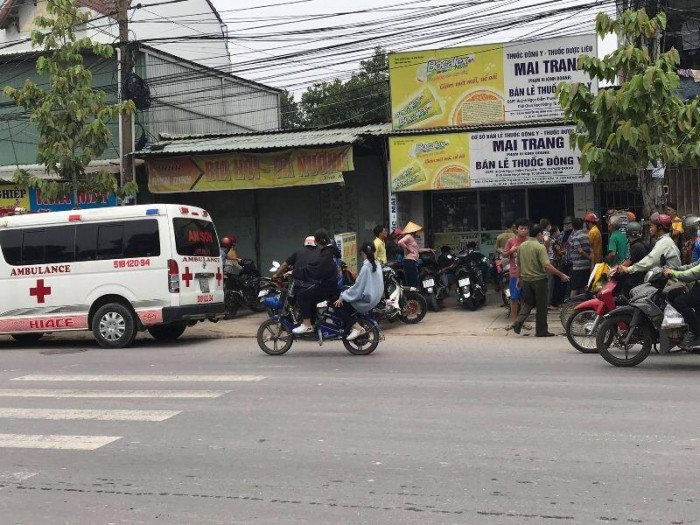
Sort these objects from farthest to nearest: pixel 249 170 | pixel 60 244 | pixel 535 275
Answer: pixel 249 170 < pixel 60 244 < pixel 535 275

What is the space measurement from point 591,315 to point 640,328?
61.0 inches

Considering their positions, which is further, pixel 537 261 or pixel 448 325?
pixel 448 325

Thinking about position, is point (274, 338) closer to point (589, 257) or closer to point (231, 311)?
point (231, 311)

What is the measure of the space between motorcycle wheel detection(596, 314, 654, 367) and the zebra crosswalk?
4.03m

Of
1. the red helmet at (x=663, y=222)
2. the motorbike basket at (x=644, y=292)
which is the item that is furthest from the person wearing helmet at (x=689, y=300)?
the red helmet at (x=663, y=222)

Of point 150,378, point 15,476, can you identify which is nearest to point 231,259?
point 150,378

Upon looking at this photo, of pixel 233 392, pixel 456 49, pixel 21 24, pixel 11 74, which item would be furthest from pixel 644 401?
pixel 21 24

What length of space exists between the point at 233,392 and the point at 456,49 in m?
10.1

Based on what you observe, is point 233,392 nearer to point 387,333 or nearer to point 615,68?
point 387,333

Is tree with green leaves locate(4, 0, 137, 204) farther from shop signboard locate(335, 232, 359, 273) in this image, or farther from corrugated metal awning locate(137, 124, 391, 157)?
shop signboard locate(335, 232, 359, 273)

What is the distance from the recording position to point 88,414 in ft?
25.1

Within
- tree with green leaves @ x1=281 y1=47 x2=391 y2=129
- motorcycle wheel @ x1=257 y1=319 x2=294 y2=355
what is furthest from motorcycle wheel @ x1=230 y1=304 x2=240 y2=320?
tree with green leaves @ x1=281 y1=47 x2=391 y2=129

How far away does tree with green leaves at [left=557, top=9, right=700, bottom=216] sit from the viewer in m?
11.4

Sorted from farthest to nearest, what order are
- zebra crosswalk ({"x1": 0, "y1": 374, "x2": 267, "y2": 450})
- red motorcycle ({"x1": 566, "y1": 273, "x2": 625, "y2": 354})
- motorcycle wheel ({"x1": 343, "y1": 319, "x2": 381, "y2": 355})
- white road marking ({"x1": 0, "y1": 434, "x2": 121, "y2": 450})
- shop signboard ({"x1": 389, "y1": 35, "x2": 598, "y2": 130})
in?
shop signboard ({"x1": 389, "y1": 35, "x2": 598, "y2": 130}), motorcycle wheel ({"x1": 343, "y1": 319, "x2": 381, "y2": 355}), red motorcycle ({"x1": 566, "y1": 273, "x2": 625, "y2": 354}), zebra crosswalk ({"x1": 0, "y1": 374, "x2": 267, "y2": 450}), white road marking ({"x1": 0, "y1": 434, "x2": 121, "y2": 450})
